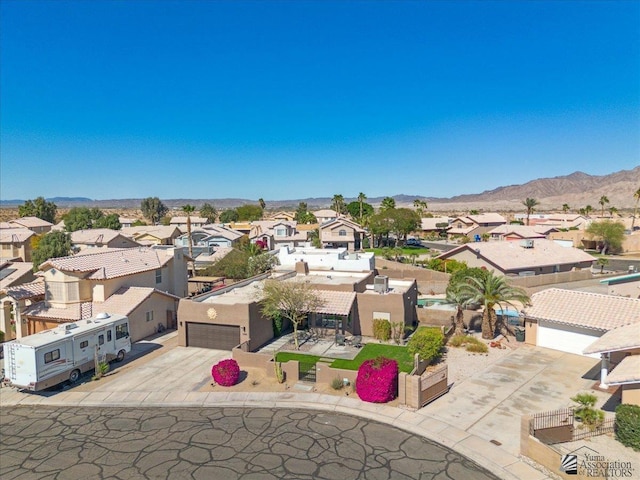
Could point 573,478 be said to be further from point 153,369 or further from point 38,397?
point 38,397

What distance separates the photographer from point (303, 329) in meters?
34.5

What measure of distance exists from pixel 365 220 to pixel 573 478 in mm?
86671

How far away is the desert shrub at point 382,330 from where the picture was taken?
32156 mm

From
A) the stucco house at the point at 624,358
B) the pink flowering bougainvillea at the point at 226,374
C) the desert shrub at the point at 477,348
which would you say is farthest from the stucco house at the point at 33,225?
the stucco house at the point at 624,358

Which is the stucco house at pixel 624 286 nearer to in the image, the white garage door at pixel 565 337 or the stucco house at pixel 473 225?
the white garage door at pixel 565 337

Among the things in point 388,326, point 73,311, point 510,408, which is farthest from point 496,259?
point 73,311

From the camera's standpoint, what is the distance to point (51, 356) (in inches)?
953

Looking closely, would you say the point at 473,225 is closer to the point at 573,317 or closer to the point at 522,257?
the point at 522,257

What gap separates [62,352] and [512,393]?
24.9 meters

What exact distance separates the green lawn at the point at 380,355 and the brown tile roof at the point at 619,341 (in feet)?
32.2

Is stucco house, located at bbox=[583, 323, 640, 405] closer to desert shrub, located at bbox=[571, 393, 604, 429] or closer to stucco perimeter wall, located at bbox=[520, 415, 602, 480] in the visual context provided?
desert shrub, located at bbox=[571, 393, 604, 429]

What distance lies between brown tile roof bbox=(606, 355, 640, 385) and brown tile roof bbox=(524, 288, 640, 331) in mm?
7004

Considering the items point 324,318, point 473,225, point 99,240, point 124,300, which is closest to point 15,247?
point 99,240

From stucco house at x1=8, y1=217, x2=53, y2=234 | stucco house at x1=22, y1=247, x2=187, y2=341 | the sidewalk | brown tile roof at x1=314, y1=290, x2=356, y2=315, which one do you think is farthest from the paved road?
stucco house at x1=8, y1=217, x2=53, y2=234
